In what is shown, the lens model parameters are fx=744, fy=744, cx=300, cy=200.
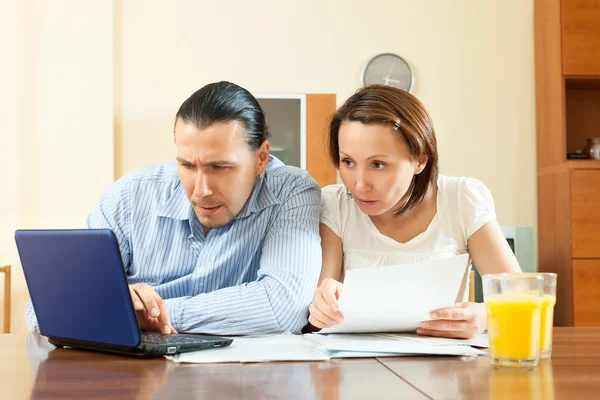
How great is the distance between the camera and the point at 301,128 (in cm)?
402

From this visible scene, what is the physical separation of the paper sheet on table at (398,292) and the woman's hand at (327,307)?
2 cm

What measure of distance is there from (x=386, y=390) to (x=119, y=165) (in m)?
3.26

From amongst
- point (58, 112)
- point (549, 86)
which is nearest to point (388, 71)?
point (549, 86)

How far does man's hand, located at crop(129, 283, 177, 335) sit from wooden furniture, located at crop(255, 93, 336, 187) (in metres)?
2.71

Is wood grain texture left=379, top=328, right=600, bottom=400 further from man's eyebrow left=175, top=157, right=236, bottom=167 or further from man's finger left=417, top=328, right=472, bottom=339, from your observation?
man's eyebrow left=175, top=157, right=236, bottom=167

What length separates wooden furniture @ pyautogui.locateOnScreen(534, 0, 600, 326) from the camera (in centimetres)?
371

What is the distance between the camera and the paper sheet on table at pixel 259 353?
1.09 meters

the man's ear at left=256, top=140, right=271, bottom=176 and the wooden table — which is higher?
the man's ear at left=256, top=140, right=271, bottom=176

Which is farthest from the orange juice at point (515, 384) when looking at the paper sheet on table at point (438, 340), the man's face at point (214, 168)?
the man's face at point (214, 168)

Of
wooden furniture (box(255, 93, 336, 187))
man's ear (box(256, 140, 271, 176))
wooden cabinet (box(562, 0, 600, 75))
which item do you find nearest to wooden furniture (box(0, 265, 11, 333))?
wooden furniture (box(255, 93, 336, 187))

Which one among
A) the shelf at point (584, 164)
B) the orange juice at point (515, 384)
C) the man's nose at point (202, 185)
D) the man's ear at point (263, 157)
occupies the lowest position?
the orange juice at point (515, 384)

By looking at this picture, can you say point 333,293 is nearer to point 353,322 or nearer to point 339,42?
point 353,322

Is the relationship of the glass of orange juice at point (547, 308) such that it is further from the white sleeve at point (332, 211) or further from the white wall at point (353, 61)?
the white wall at point (353, 61)

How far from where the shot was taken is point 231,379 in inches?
37.7
